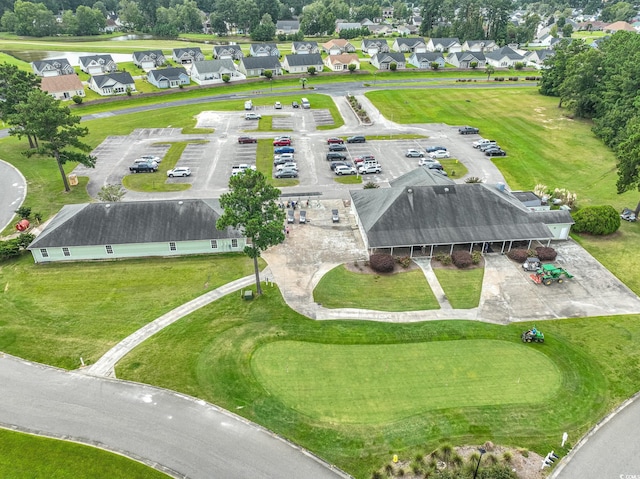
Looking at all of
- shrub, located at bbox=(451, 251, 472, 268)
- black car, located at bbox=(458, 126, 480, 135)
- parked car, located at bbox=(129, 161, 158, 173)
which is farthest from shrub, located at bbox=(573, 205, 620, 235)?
parked car, located at bbox=(129, 161, 158, 173)

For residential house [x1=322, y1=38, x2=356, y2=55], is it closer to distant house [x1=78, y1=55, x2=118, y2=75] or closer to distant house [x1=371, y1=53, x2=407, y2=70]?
distant house [x1=371, y1=53, x2=407, y2=70]

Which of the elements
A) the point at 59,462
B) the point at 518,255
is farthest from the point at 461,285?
the point at 59,462

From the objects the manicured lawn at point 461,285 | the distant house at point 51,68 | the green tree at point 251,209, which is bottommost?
the manicured lawn at point 461,285

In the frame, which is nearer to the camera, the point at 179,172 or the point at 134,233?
the point at 134,233

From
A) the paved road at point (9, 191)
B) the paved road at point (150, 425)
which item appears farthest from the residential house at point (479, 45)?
the paved road at point (150, 425)

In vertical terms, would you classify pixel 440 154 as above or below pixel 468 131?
below

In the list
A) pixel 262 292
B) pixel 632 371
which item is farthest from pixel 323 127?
pixel 632 371

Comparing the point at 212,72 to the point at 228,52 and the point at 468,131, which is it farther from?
the point at 468,131

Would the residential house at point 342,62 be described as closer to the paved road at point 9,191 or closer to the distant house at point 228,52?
the distant house at point 228,52
